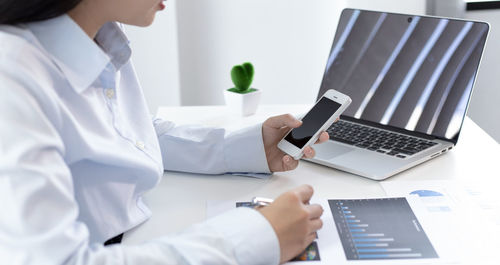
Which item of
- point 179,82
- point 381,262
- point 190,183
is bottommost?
point 179,82

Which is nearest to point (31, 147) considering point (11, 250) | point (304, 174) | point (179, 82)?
point (11, 250)

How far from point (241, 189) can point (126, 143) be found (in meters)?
0.25

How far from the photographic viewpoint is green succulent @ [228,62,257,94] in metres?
1.50

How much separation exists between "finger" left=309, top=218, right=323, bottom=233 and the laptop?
0.25 meters

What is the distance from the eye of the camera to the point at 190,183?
1064mm

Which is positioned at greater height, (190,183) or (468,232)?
(468,232)

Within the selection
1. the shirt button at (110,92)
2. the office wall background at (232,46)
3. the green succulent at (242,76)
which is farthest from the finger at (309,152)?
the office wall background at (232,46)

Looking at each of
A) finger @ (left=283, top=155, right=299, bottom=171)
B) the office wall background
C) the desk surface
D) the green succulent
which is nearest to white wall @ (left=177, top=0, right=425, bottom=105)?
the office wall background

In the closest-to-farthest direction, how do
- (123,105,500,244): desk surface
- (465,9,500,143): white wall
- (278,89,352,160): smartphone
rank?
(123,105,500,244): desk surface
(278,89,352,160): smartphone
(465,9,500,143): white wall

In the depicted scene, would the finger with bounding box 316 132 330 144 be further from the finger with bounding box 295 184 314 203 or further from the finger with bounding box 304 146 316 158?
the finger with bounding box 295 184 314 203

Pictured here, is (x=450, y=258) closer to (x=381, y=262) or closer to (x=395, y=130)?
(x=381, y=262)

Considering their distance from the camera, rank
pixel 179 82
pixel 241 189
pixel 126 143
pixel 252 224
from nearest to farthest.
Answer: pixel 252 224
pixel 126 143
pixel 241 189
pixel 179 82

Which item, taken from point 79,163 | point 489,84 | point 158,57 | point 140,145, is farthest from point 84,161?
point 489,84

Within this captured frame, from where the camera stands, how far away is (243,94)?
58.1 inches
